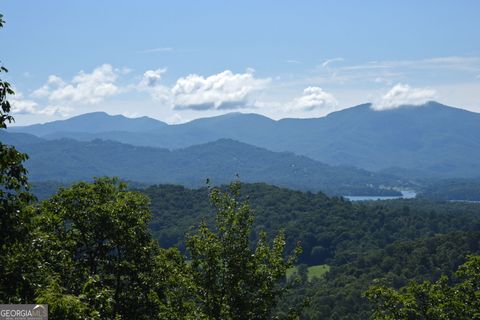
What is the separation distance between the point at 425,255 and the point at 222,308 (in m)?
143

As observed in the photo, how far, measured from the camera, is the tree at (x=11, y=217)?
531 inches

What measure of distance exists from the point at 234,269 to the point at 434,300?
1165 cm

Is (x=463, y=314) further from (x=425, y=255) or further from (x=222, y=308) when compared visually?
(x=425, y=255)

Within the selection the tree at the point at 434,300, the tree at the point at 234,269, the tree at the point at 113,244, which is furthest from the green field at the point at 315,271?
the tree at the point at 234,269

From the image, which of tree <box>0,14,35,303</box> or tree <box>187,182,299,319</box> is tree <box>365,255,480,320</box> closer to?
tree <box>187,182,299,319</box>

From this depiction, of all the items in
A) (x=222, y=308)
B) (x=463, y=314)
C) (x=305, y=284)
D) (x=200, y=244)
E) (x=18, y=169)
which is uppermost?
(x=18, y=169)

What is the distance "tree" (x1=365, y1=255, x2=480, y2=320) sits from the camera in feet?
76.9

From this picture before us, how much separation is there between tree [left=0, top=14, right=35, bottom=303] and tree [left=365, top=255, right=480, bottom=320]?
16.4 meters

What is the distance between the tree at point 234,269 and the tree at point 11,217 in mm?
6230

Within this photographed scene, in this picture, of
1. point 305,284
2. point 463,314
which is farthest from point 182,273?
point 305,284

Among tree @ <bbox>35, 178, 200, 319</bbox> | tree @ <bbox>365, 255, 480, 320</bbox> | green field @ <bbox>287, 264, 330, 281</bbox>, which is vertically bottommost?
green field @ <bbox>287, 264, 330, 281</bbox>

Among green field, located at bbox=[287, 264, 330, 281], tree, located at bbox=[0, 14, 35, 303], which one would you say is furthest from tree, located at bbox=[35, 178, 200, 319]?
green field, located at bbox=[287, 264, 330, 281]

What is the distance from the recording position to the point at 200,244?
61.8ft

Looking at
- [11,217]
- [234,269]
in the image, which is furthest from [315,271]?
[11,217]
